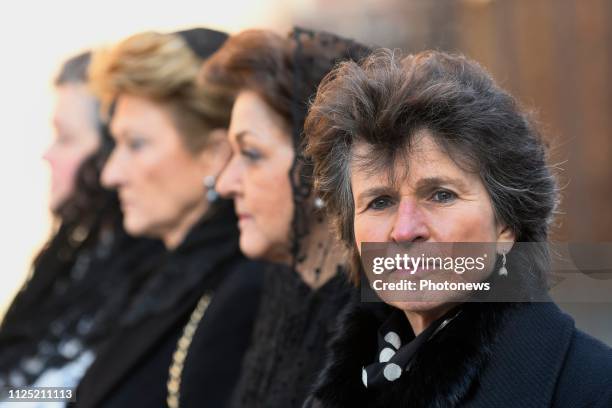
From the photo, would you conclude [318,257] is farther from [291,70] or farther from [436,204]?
[436,204]

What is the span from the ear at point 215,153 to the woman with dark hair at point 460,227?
186 cm

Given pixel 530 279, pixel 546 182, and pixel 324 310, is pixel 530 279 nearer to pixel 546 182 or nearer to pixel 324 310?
pixel 546 182

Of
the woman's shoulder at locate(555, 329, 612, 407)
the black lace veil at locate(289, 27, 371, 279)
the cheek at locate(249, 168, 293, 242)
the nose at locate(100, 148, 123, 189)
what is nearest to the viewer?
the woman's shoulder at locate(555, 329, 612, 407)

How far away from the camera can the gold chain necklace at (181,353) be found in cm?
350

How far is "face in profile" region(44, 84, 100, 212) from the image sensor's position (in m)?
5.30

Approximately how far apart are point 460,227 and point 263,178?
3.99 feet

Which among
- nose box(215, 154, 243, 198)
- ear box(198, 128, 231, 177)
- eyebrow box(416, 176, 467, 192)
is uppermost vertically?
eyebrow box(416, 176, 467, 192)

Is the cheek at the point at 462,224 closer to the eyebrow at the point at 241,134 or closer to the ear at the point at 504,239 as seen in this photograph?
the ear at the point at 504,239

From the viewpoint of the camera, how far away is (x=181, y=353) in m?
3.60

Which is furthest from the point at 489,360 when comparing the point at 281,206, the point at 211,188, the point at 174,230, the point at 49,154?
the point at 49,154

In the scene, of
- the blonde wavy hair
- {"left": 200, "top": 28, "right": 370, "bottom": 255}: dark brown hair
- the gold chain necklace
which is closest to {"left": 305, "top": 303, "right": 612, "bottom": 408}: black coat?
{"left": 200, "top": 28, "right": 370, "bottom": 255}: dark brown hair

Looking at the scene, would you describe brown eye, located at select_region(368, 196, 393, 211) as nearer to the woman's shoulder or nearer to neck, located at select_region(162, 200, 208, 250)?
the woman's shoulder

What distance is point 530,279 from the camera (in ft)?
6.77

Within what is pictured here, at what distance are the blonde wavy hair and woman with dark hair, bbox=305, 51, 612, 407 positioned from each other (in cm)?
196
